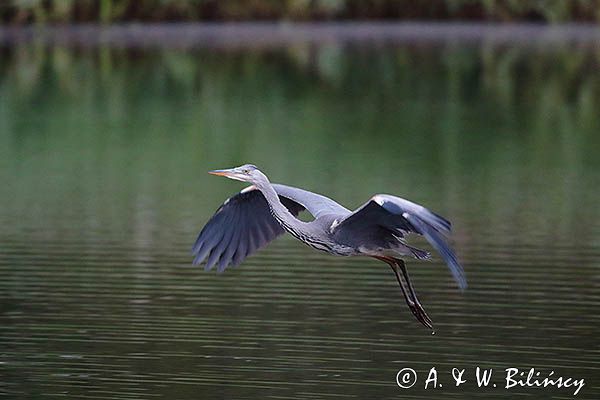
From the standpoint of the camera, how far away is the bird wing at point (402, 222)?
8391mm

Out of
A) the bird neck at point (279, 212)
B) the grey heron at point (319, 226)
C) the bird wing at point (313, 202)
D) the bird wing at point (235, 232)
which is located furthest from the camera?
the bird wing at point (235, 232)

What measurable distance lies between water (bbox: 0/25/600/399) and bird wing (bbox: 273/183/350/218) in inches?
39.9

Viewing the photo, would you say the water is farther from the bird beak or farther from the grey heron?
the bird beak

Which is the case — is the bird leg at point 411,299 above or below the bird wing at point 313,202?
below

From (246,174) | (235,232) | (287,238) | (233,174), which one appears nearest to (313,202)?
(246,174)

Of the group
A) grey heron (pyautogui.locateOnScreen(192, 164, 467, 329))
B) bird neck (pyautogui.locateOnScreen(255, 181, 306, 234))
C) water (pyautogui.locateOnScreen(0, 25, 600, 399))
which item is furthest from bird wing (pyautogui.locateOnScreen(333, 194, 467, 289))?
water (pyautogui.locateOnScreen(0, 25, 600, 399))

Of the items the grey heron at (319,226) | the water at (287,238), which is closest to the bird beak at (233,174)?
the grey heron at (319,226)

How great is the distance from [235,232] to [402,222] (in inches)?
62.5

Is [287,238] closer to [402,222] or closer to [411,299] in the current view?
[411,299]

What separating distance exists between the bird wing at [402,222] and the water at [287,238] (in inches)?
37.6

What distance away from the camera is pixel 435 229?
27.7ft

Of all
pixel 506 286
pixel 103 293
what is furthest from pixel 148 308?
pixel 506 286

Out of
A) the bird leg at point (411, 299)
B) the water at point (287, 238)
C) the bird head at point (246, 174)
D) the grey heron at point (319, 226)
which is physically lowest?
the water at point (287, 238)

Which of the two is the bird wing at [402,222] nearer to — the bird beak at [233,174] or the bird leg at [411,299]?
the bird leg at [411,299]
